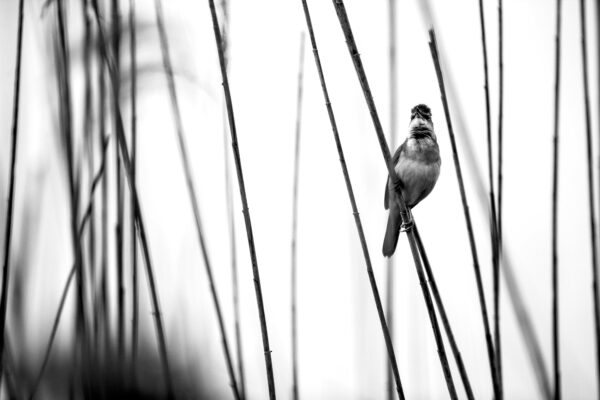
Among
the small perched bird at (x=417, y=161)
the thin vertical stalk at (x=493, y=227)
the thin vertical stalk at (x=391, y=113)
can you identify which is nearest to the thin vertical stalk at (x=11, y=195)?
the thin vertical stalk at (x=391, y=113)

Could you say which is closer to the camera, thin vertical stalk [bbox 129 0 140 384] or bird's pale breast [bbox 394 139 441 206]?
thin vertical stalk [bbox 129 0 140 384]

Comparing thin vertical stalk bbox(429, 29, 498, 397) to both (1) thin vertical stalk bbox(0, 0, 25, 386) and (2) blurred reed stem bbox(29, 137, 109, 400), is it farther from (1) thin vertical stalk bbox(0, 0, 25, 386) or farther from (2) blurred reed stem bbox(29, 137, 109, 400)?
(1) thin vertical stalk bbox(0, 0, 25, 386)

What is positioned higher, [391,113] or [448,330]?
[391,113]

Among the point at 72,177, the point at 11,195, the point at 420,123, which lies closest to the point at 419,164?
the point at 420,123

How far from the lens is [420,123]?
279cm

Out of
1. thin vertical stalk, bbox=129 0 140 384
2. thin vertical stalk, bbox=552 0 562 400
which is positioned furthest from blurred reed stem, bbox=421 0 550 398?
thin vertical stalk, bbox=129 0 140 384

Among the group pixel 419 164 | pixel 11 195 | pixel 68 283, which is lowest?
pixel 68 283

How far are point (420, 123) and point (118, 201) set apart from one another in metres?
1.36

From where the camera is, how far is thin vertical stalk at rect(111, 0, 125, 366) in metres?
1.86

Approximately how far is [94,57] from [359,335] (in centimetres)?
133

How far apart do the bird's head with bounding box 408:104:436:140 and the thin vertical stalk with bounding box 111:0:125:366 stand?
1.31 metres

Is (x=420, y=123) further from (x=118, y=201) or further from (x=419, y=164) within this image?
(x=118, y=201)

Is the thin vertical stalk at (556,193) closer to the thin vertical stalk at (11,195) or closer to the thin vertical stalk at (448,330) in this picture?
the thin vertical stalk at (448,330)

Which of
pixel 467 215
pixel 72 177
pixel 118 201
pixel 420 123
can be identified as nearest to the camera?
pixel 467 215
